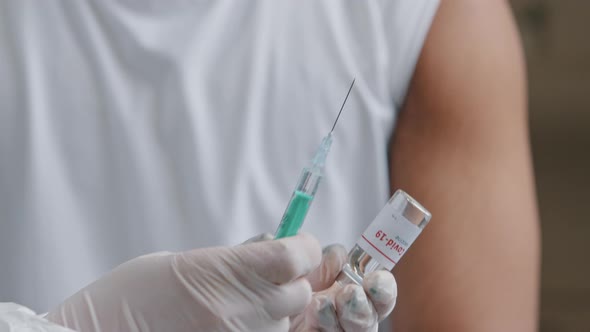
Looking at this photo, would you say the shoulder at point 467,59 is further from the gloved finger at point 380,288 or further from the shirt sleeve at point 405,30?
the gloved finger at point 380,288

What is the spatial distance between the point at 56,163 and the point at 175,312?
38 cm

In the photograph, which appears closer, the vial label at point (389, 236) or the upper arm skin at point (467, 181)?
the vial label at point (389, 236)

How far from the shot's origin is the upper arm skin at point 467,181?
111 centimetres

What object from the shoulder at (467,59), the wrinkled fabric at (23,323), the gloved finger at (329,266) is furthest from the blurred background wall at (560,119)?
the wrinkled fabric at (23,323)

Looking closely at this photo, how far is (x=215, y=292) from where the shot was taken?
835 millimetres

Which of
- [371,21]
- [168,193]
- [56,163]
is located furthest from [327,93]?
[56,163]

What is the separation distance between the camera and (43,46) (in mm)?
1127

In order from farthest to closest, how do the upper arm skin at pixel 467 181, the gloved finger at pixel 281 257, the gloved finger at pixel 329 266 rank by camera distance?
the upper arm skin at pixel 467 181, the gloved finger at pixel 329 266, the gloved finger at pixel 281 257

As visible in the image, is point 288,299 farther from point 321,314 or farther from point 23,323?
point 23,323

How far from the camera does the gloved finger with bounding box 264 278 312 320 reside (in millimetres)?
829

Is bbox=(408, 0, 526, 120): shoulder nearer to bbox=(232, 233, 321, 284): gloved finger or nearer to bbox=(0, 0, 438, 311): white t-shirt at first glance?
bbox=(0, 0, 438, 311): white t-shirt

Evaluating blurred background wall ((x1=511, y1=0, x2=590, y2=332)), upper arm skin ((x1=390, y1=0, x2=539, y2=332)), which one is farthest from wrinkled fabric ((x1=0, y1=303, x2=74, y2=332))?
blurred background wall ((x1=511, y1=0, x2=590, y2=332))

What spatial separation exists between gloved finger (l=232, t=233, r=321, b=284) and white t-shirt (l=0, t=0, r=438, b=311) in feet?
1.01

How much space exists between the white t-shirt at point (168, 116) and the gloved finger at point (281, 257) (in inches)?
12.2
